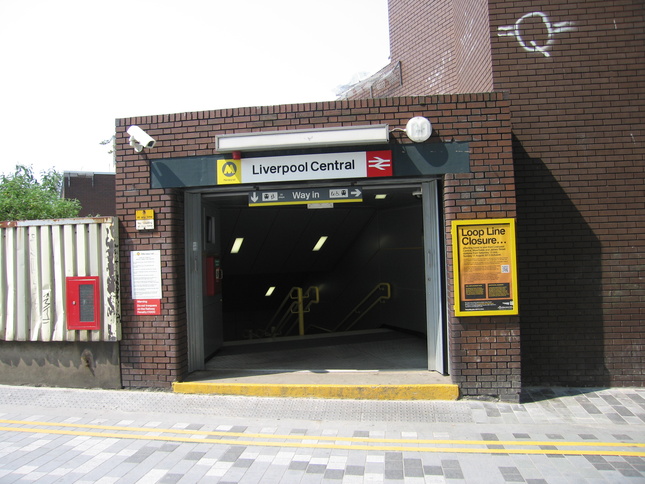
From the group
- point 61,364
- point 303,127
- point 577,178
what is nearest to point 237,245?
point 61,364

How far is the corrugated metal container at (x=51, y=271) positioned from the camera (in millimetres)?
6637

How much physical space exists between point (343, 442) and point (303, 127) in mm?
3909

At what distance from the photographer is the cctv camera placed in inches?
250

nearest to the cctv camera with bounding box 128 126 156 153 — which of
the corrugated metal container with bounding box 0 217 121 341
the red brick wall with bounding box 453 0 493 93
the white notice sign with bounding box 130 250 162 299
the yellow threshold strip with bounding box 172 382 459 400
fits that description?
the corrugated metal container with bounding box 0 217 121 341

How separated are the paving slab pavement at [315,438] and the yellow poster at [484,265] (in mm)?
1239

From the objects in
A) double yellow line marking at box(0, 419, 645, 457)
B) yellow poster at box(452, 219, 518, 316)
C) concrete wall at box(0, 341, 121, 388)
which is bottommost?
double yellow line marking at box(0, 419, 645, 457)

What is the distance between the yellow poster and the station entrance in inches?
19.7

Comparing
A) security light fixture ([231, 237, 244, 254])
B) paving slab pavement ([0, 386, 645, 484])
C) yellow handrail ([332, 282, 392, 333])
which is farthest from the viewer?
security light fixture ([231, 237, 244, 254])

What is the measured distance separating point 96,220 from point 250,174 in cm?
223

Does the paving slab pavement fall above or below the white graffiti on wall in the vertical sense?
below

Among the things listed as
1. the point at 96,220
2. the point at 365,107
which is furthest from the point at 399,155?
the point at 96,220

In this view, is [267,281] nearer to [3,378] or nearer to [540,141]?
[3,378]

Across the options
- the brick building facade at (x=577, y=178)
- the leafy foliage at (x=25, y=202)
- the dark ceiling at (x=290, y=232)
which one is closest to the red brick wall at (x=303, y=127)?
the brick building facade at (x=577, y=178)

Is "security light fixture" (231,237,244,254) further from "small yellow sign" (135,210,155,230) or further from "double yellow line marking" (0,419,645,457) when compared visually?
"double yellow line marking" (0,419,645,457)
